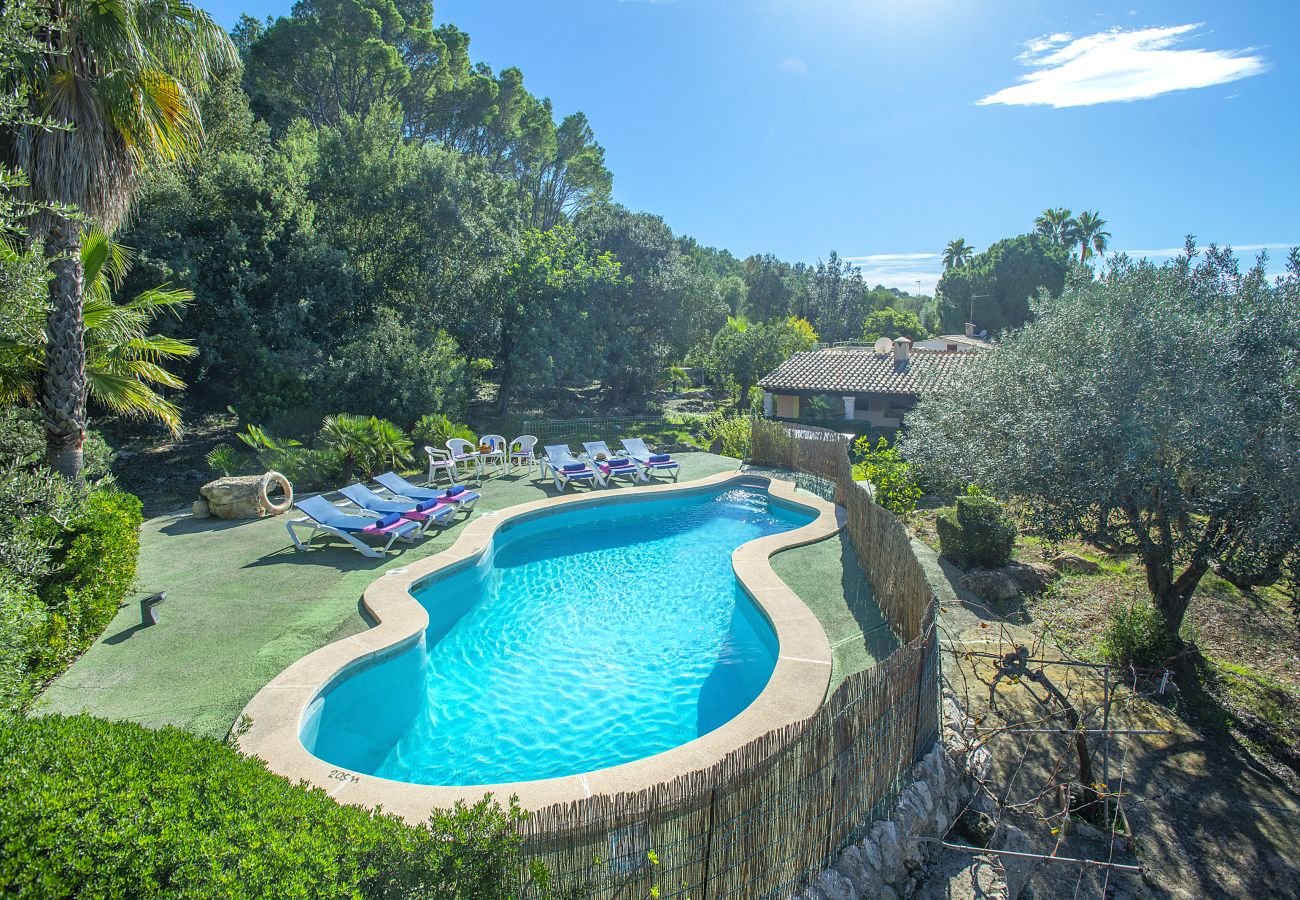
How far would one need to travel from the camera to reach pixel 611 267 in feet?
94.9

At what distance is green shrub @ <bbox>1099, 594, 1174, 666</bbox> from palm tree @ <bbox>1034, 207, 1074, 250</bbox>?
65.9m

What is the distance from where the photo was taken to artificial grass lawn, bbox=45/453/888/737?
634cm

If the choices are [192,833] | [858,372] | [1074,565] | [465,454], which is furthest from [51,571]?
[858,372]

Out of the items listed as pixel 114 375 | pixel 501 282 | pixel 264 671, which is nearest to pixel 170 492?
pixel 114 375

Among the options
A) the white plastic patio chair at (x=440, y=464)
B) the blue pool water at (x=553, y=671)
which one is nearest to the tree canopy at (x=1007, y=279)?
the white plastic patio chair at (x=440, y=464)

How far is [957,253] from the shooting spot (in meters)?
76.6

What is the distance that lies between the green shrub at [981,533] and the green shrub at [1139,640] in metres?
2.81

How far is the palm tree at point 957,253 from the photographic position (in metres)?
75.1

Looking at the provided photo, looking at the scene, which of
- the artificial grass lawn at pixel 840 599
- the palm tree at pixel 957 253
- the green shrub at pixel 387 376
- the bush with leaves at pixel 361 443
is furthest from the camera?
the palm tree at pixel 957 253

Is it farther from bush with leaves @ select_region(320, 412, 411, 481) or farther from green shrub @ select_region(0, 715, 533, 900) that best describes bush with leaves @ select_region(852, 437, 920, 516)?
green shrub @ select_region(0, 715, 533, 900)

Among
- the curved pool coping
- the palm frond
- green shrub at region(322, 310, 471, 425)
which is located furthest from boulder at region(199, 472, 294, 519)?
green shrub at region(322, 310, 471, 425)

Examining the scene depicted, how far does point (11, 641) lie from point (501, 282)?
72.7 feet

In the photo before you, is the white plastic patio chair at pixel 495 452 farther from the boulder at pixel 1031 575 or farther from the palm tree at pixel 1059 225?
the palm tree at pixel 1059 225

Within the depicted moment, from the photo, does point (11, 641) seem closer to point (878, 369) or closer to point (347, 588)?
point (347, 588)
